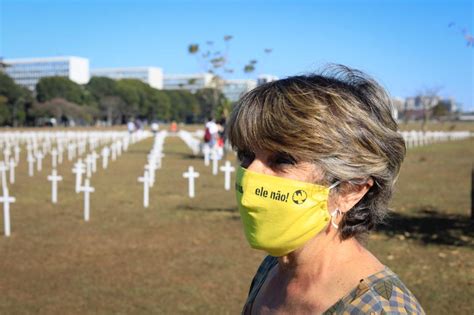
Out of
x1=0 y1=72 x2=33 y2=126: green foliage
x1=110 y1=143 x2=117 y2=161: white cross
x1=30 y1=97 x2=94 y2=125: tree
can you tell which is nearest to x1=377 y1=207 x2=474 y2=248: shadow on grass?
x1=110 y1=143 x2=117 y2=161: white cross

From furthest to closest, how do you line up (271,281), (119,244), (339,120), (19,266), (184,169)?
(184,169) < (119,244) < (19,266) < (271,281) < (339,120)

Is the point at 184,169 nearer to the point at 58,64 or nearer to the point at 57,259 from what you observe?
the point at 57,259

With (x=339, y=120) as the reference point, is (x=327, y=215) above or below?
below

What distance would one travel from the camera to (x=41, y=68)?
164m

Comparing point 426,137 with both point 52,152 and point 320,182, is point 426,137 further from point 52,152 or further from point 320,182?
point 320,182

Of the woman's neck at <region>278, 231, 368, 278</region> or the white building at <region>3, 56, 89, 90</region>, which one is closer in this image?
the woman's neck at <region>278, 231, 368, 278</region>

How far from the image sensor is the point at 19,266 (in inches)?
347

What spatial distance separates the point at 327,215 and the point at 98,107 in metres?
109

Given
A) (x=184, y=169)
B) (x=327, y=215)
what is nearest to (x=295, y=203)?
(x=327, y=215)

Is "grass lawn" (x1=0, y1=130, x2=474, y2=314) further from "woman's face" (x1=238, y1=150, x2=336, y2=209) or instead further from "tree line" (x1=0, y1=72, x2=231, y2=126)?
"tree line" (x1=0, y1=72, x2=231, y2=126)

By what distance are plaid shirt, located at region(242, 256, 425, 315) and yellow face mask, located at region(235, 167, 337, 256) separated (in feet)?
0.90

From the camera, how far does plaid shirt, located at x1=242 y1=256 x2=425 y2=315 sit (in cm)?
177

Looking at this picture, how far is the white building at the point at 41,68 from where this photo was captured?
162m

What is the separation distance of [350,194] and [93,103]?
106493 mm
